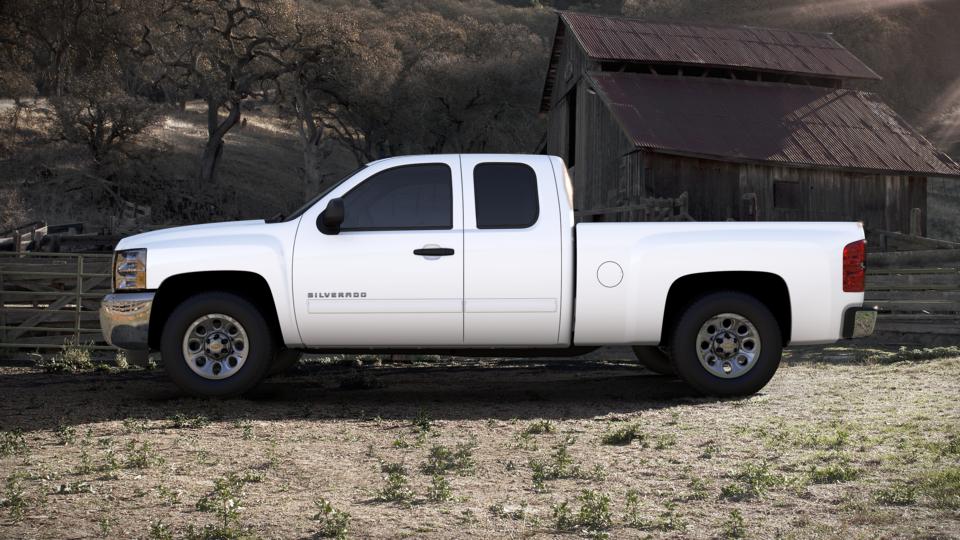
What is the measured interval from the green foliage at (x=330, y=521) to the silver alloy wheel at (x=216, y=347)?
3.87m

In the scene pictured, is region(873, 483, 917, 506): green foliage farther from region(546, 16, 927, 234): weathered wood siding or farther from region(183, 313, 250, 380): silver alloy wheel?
region(546, 16, 927, 234): weathered wood siding

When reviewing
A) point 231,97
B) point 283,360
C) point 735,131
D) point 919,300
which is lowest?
point 283,360

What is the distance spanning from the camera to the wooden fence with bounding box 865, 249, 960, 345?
15445mm

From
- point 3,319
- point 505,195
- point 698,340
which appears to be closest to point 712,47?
point 3,319

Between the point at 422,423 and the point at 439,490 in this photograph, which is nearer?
the point at 439,490

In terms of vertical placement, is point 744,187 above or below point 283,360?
above

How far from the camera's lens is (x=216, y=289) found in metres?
9.71

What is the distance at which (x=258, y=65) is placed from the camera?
48000mm

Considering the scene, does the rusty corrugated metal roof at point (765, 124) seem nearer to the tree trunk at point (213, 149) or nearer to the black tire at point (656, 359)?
the black tire at point (656, 359)

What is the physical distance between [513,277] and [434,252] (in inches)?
29.3

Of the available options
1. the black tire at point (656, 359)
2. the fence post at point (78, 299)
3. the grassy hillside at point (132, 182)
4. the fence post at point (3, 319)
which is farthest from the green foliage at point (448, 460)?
the grassy hillside at point (132, 182)

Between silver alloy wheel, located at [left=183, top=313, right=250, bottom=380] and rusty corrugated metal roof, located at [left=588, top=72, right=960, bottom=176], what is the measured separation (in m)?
18.5

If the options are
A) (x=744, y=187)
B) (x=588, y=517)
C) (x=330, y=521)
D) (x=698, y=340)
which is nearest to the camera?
(x=330, y=521)

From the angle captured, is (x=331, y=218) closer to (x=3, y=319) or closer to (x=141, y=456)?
(x=141, y=456)
